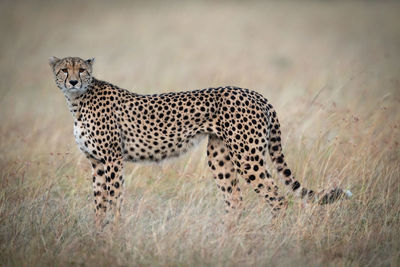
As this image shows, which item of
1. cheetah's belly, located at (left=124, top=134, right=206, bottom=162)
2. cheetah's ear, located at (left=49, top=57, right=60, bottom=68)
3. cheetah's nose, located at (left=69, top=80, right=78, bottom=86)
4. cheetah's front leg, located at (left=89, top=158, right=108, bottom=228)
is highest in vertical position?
cheetah's ear, located at (left=49, top=57, right=60, bottom=68)

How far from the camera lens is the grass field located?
3783mm

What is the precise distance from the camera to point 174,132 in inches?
176

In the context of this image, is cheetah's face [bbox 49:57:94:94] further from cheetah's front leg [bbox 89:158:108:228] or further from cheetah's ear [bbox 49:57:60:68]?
cheetah's front leg [bbox 89:158:108:228]

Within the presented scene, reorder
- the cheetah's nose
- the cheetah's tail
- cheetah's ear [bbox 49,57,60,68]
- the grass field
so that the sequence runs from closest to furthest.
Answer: the grass field → the cheetah's tail → the cheetah's nose → cheetah's ear [bbox 49,57,60,68]

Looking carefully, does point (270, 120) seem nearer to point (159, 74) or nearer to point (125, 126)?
point (125, 126)

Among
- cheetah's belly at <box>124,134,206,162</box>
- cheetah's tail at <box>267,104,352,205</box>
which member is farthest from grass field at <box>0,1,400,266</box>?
cheetah's belly at <box>124,134,206,162</box>

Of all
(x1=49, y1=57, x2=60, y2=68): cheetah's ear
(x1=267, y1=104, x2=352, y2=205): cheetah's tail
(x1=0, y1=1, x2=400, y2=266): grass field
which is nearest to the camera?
(x1=0, y1=1, x2=400, y2=266): grass field

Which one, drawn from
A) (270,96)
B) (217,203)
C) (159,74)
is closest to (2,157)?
(217,203)

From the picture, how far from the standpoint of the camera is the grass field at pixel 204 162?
3783 mm

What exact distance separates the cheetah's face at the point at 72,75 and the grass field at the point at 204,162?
544 millimetres

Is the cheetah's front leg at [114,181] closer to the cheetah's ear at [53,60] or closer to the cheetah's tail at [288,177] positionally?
the cheetah's ear at [53,60]

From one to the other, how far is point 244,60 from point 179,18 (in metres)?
5.89

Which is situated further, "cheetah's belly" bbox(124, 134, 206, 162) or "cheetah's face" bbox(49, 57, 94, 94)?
"cheetah's belly" bbox(124, 134, 206, 162)

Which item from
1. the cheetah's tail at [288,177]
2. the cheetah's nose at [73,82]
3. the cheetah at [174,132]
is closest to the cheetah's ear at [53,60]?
the cheetah at [174,132]
